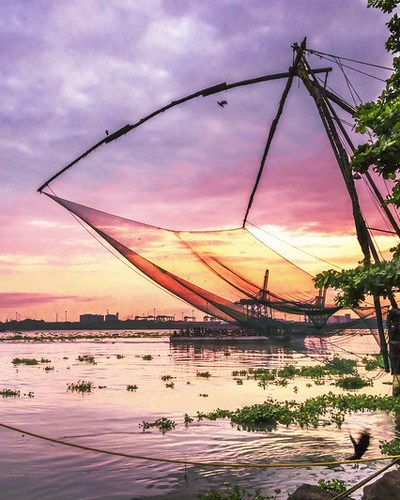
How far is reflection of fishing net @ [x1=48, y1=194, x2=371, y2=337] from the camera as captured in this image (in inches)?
432

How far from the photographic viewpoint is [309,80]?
10.2 meters

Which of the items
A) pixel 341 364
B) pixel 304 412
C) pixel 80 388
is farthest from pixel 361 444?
pixel 80 388

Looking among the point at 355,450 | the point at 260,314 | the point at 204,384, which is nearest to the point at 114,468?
the point at 260,314

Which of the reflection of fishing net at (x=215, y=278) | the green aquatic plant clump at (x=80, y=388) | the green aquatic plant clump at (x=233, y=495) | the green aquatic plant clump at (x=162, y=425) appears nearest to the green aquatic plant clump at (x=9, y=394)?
the green aquatic plant clump at (x=80, y=388)

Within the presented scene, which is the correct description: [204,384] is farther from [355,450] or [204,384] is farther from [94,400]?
[355,450]

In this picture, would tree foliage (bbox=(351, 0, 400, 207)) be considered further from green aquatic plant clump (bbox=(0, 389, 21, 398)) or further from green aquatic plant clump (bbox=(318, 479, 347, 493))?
green aquatic plant clump (bbox=(0, 389, 21, 398))

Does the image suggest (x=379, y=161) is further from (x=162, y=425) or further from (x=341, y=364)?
(x=162, y=425)

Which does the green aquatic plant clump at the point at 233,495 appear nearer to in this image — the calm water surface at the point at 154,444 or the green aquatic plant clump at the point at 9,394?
the calm water surface at the point at 154,444

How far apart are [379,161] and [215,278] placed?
5737 mm

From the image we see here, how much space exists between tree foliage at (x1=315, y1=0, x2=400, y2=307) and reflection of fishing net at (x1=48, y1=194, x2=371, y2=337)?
12.4 ft

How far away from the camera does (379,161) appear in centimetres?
650

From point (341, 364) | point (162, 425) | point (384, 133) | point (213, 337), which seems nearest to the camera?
point (384, 133)

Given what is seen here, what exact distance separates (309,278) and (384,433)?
164 inches

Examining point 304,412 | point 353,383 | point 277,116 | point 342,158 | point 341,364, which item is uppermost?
point 277,116
